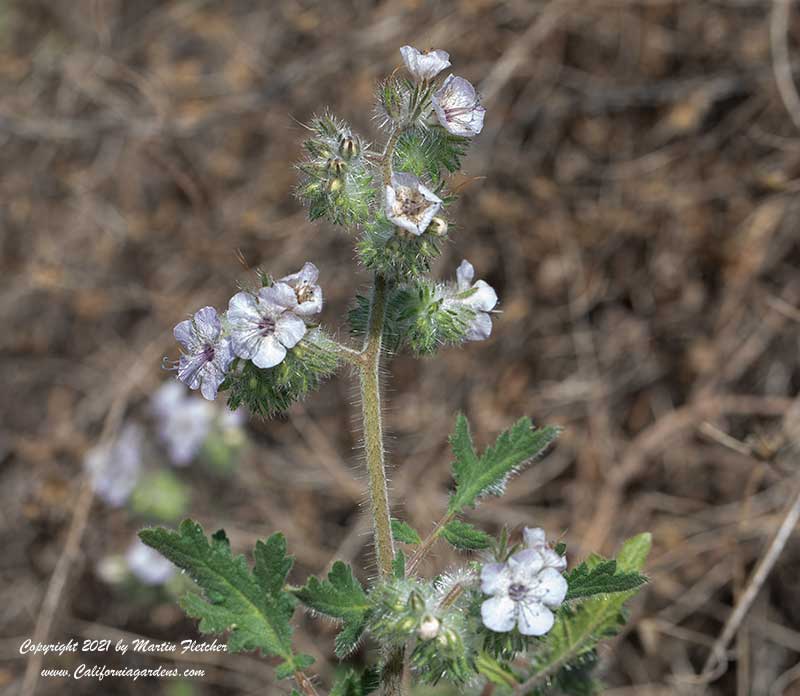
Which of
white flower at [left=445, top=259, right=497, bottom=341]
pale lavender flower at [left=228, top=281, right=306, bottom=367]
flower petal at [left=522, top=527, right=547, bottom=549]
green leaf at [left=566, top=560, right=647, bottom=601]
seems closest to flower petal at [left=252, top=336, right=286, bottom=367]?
pale lavender flower at [left=228, top=281, right=306, bottom=367]

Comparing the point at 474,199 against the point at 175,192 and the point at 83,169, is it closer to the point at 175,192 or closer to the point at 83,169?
the point at 175,192

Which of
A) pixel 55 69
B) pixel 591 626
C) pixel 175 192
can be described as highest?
pixel 55 69

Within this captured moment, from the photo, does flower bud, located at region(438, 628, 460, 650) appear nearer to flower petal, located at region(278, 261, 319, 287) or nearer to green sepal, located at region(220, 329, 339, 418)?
green sepal, located at region(220, 329, 339, 418)

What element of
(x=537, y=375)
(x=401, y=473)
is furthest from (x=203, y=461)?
(x=537, y=375)

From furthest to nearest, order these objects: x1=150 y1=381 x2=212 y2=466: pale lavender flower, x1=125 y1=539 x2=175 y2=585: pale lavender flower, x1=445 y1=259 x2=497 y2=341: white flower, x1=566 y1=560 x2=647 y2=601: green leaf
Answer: x1=150 y1=381 x2=212 y2=466: pale lavender flower < x1=125 y1=539 x2=175 y2=585: pale lavender flower < x1=445 y1=259 x2=497 y2=341: white flower < x1=566 y1=560 x2=647 y2=601: green leaf

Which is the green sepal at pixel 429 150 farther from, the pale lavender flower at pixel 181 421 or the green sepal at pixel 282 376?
the pale lavender flower at pixel 181 421

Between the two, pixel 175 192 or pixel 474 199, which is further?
pixel 175 192
